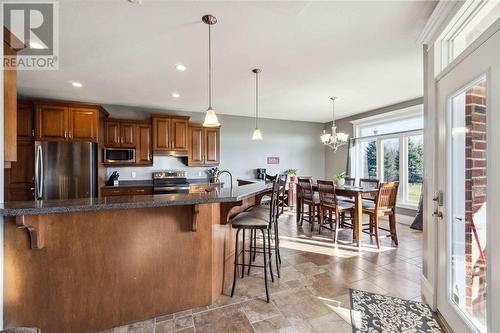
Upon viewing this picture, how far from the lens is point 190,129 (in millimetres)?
5336

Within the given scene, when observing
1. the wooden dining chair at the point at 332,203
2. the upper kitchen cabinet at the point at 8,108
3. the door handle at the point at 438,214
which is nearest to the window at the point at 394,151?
the wooden dining chair at the point at 332,203

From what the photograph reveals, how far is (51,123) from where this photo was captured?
159 inches

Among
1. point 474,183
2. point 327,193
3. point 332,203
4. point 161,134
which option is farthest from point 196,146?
point 474,183

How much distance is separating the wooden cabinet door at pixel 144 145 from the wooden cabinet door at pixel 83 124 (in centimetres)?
81

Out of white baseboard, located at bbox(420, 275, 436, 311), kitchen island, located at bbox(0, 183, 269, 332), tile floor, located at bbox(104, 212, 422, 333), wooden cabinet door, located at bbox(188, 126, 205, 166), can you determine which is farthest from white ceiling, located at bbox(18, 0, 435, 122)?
tile floor, located at bbox(104, 212, 422, 333)

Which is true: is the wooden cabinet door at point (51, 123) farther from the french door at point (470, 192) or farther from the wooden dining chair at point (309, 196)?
the french door at point (470, 192)

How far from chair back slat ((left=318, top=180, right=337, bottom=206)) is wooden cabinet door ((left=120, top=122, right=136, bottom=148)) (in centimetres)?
391

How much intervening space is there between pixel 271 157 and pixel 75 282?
5391mm

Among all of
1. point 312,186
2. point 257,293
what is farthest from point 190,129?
point 257,293

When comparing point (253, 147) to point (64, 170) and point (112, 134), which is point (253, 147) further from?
point (64, 170)

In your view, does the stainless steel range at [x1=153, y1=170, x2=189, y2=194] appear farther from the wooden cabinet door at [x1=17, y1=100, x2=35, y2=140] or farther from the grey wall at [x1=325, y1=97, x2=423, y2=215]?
the grey wall at [x1=325, y1=97, x2=423, y2=215]

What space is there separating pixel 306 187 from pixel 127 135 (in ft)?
12.6

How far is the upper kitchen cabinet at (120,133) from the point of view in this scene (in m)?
4.71

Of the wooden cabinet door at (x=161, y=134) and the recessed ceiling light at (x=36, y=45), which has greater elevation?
the recessed ceiling light at (x=36, y=45)
